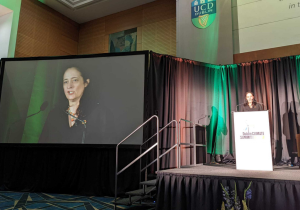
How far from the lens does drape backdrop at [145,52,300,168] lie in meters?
5.54

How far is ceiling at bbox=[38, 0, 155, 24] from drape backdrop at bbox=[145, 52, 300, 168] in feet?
14.2

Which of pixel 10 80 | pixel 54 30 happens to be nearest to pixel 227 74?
pixel 10 80

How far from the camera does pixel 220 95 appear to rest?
6.29m

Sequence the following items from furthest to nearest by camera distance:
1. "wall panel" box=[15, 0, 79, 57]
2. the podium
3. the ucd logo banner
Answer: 1. "wall panel" box=[15, 0, 79, 57]
2. the ucd logo banner
3. the podium

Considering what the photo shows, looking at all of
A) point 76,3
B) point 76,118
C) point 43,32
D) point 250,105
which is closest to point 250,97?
point 250,105

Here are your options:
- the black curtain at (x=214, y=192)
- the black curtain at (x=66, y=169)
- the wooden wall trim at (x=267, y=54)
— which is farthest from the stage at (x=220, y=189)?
the wooden wall trim at (x=267, y=54)

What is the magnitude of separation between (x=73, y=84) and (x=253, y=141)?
4.18 metres

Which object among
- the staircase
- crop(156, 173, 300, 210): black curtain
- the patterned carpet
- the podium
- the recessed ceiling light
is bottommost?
the patterned carpet

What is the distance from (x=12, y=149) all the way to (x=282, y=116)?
20.7 ft

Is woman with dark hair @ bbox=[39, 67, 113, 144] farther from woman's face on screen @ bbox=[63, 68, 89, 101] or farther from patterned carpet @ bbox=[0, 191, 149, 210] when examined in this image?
patterned carpet @ bbox=[0, 191, 149, 210]

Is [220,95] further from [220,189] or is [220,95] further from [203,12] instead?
[220,189]

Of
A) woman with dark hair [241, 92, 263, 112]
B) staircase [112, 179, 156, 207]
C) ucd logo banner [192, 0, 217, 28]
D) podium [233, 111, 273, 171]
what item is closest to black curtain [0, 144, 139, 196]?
staircase [112, 179, 156, 207]

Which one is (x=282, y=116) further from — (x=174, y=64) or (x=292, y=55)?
(x=174, y=64)

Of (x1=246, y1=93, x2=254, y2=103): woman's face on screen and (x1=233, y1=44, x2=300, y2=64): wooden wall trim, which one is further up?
(x1=233, y1=44, x2=300, y2=64): wooden wall trim
